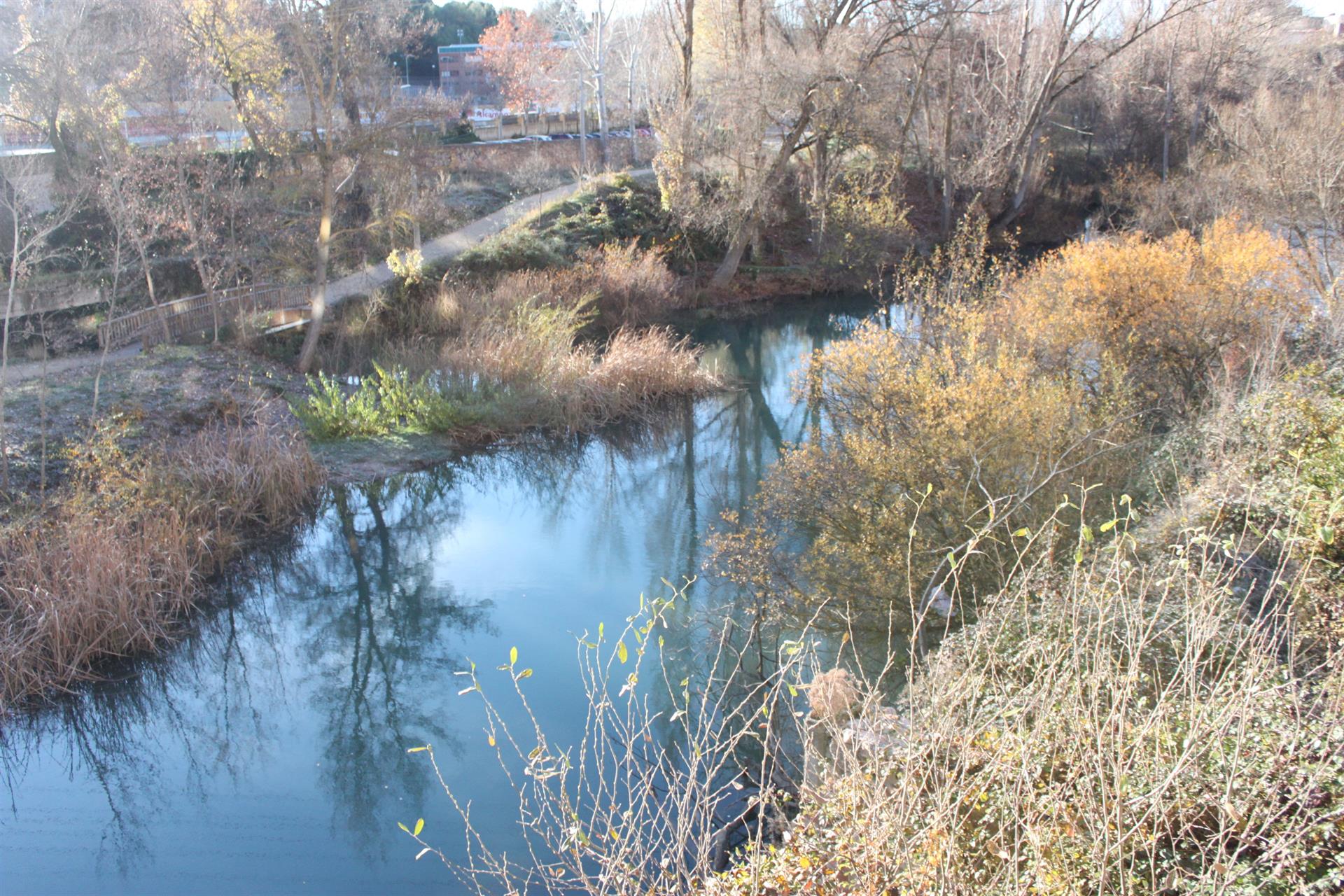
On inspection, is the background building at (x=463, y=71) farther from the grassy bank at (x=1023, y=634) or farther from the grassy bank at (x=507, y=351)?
the grassy bank at (x=1023, y=634)

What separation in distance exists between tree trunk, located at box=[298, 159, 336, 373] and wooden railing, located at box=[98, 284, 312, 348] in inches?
52.1

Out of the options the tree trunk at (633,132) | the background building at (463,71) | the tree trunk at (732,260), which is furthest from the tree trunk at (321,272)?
the background building at (463,71)

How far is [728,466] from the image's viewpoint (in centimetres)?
1366

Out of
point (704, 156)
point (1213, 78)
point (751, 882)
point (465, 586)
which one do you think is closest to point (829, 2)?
point (704, 156)

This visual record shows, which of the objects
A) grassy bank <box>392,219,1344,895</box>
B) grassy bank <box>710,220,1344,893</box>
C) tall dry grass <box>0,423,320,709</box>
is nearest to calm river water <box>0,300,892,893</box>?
tall dry grass <box>0,423,320,709</box>

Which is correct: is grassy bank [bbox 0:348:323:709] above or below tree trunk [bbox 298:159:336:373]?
below

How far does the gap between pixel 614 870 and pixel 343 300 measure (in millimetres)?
17382

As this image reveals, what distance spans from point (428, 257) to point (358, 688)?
15122 millimetres

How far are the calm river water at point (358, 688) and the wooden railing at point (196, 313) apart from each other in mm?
6089

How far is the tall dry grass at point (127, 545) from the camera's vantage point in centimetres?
804

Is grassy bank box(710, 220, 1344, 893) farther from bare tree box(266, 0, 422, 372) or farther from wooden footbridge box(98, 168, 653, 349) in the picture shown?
wooden footbridge box(98, 168, 653, 349)

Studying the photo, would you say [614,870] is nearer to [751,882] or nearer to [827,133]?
[751,882]

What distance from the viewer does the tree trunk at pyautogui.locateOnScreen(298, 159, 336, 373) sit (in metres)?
15.0

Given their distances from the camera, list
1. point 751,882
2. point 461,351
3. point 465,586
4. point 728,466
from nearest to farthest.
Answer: point 751,882, point 465,586, point 728,466, point 461,351
